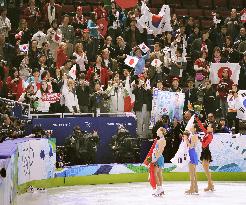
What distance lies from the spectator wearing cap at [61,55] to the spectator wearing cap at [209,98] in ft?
14.4

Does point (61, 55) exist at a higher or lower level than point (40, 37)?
lower

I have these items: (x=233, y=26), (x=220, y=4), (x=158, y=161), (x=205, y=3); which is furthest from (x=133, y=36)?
(x=220, y=4)

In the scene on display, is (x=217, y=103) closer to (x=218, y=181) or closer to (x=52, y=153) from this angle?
(x=218, y=181)

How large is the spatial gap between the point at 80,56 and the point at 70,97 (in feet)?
5.78

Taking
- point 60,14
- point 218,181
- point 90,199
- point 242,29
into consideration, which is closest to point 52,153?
point 90,199

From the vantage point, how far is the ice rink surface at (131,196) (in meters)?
14.6

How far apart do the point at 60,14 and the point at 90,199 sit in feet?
29.9

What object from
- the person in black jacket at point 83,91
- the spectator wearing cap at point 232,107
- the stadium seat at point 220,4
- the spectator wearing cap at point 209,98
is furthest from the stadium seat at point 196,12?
the person in black jacket at point 83,91

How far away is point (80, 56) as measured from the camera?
20.0 meters

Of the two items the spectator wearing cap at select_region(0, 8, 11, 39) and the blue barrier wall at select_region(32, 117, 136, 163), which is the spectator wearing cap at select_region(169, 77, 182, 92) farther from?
the spectator wearing cap at select_region(0, 8, 11, 39)

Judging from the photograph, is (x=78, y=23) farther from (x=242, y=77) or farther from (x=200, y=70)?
(x=242, y=77)

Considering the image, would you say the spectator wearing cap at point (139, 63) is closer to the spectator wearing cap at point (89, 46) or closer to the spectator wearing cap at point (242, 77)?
the spectator wearing cap at point (89, 46)

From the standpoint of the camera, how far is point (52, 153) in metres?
17.1

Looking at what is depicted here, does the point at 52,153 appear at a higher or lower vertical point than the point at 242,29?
lower
